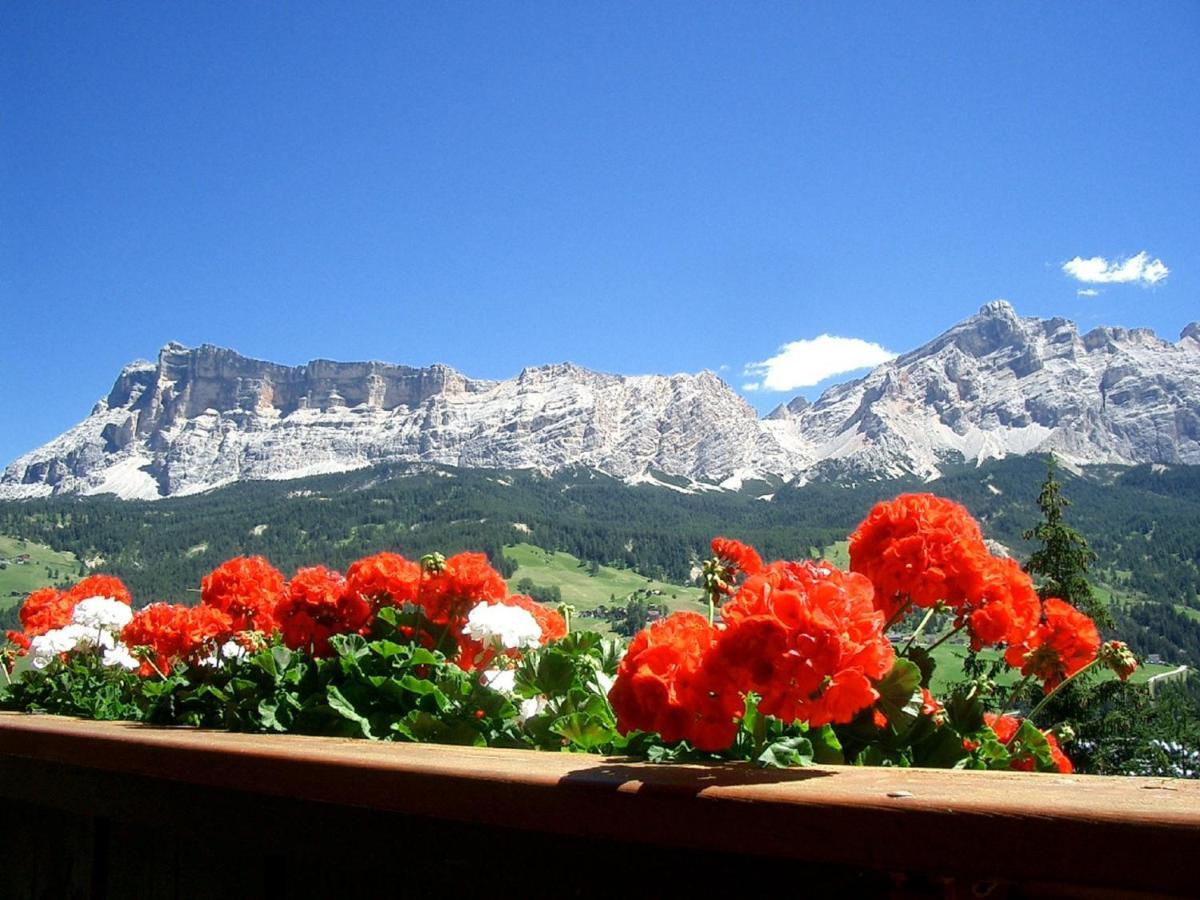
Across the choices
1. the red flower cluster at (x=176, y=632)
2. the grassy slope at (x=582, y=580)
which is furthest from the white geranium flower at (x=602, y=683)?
the grassy slope at (x=582, y=580)

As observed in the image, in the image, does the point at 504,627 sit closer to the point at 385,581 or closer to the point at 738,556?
the point at 385,581

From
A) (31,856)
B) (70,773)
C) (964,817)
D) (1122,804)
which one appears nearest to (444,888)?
(964,817)

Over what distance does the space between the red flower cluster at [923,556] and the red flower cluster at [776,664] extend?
554 mm

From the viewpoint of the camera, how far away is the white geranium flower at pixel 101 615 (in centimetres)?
548

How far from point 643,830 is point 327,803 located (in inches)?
36.8

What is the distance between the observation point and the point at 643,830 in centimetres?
136

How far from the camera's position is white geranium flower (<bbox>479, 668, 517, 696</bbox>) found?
3.22m

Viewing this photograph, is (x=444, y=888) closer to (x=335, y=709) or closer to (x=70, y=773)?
(x=335, y=709)

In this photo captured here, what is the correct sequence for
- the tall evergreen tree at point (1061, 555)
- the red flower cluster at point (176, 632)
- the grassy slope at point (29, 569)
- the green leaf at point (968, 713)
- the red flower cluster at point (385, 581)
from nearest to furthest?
the green leaf at point (968, 713)
the red flower cluster at point (385, 581)
the red flower cluster at point (176, 632)
the tall evergreen tree at point (1061, 555)
the grassy slope at point (29, 569)

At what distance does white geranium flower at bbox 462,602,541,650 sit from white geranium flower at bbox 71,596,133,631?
3.13m

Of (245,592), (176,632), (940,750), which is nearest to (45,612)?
(176,632)

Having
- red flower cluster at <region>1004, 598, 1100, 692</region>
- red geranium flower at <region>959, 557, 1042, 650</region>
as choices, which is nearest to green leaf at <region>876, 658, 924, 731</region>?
red geranium flower at <region>959, 557, 1042, 650</region>

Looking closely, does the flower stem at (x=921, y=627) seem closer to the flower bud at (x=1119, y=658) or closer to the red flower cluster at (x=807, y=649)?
the flower bud at (x=1119, y=658)

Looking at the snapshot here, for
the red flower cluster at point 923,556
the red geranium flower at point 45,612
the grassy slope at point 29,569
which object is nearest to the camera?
the red flower cluster at point 923,556
